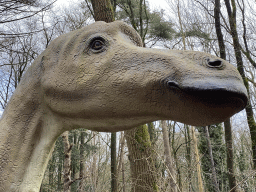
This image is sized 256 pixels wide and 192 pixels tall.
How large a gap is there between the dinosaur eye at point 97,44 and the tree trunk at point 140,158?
4.30 metres

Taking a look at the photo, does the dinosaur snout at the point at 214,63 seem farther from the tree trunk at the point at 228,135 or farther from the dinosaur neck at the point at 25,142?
the tree trunk at the point at 228,135

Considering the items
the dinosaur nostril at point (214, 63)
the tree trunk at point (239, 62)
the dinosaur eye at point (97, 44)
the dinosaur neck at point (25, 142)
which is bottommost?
the dinosaur neck at point (25, 142)

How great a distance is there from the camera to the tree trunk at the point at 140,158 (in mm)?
5345

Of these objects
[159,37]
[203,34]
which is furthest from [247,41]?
[159,37]

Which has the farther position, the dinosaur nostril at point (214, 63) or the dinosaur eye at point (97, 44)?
the dinosaur eye at point (97, 44)

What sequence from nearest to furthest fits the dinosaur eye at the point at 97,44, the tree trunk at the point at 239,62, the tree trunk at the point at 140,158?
the dinosaur eye at the point at 97,44
the tree trunk at the point at 140,158
the tree trunk at the point at 239,62

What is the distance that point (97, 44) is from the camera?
1340 millimetres

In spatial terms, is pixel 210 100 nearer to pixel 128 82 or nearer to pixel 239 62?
pixel 128 82

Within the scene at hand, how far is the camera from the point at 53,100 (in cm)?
139

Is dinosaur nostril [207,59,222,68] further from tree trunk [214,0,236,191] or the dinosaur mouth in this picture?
tree trunk [214,0,236,191]

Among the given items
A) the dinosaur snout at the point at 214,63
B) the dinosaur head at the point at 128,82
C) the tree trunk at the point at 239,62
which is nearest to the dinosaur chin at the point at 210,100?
the dinosaur head at the point at 128,82

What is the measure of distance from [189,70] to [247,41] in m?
10.0

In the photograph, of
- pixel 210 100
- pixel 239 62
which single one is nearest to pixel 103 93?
pixel 210 100

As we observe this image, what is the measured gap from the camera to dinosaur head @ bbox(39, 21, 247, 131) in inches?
37.9
